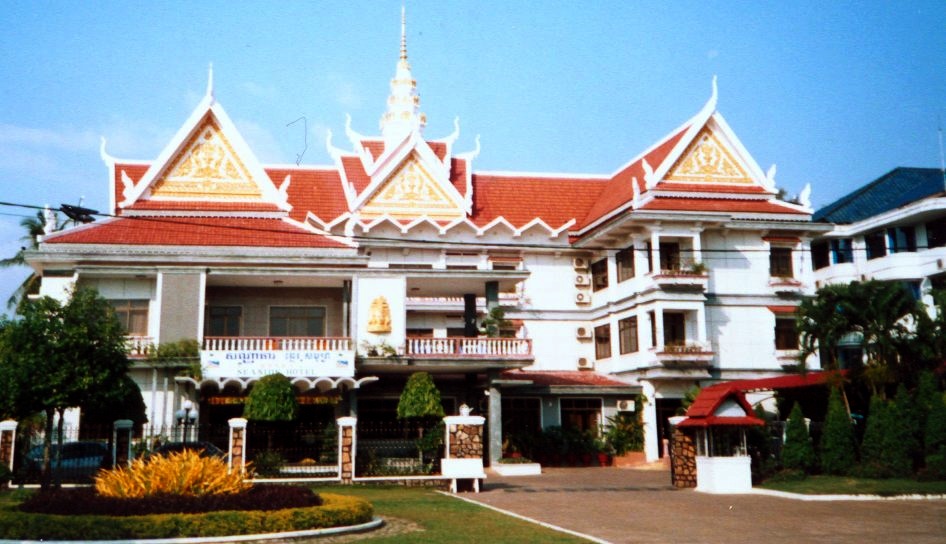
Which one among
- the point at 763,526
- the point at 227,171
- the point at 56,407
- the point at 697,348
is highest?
the point at 227,171

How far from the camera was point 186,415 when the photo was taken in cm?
2291

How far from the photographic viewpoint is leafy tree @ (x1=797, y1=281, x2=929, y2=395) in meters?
23.5

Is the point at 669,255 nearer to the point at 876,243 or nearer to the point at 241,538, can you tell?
the point at 876,243

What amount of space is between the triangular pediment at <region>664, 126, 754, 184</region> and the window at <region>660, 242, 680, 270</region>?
2.80 m

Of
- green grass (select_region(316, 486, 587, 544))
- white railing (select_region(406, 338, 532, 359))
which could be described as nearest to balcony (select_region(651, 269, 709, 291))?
white railing (select_region(406, 338, 532, 359))

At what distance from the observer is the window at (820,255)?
139 ft

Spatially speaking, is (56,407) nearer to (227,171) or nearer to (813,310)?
(227,171)

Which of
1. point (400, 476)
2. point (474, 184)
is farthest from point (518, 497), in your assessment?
point (474, 184)

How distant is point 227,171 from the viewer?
3197 centimetres

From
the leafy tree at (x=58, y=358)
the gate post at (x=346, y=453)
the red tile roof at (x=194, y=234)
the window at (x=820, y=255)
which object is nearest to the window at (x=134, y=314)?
the red tile roof at (x=194, y=234)

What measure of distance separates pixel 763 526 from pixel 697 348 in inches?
720

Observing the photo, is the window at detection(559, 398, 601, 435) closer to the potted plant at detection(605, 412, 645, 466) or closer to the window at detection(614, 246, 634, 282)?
the potted plant at detection(605, 412, 645, 466)

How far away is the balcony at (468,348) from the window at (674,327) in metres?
7.39

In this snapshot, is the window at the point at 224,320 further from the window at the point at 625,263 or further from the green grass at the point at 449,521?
the window at the point at 625,263
